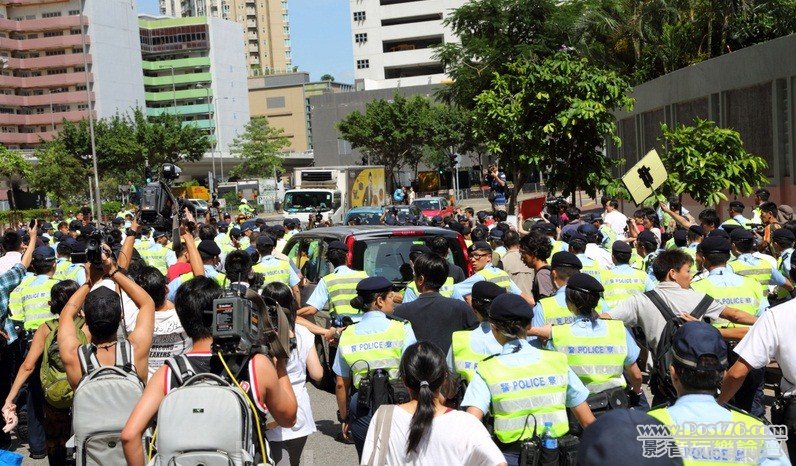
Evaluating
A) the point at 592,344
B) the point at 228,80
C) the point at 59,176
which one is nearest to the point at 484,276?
the point at 592,344

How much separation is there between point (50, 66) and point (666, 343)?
346ft

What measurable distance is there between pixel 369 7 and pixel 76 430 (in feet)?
351

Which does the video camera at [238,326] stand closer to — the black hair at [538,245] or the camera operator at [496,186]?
the black hair at [538,245]

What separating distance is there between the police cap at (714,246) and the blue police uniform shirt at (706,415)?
4251 mm

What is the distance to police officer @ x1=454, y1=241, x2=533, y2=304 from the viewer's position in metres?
8.87

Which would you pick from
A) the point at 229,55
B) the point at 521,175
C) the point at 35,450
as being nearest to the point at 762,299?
the point at 35,450

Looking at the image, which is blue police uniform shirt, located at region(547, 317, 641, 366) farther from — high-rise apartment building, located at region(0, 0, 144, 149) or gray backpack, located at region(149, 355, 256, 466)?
high-rise apartment building, located at region(0, 0, 144, 149)

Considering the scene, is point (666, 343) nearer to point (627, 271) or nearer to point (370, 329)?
point (370, 329)

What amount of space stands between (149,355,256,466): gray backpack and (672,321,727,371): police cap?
1.79 meters

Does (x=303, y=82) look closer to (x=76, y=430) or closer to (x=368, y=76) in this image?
(x=368, y=76)

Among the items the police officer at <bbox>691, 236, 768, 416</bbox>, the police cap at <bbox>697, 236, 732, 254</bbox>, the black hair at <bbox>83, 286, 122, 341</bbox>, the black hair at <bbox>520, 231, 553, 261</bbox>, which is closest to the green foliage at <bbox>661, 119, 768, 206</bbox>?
the black hair at <bbox>520, 231, 553, 261</bbox>

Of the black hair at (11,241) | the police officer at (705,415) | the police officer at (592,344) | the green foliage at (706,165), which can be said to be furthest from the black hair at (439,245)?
the green foliage at (706,165)

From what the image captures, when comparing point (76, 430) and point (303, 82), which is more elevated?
point (303, 82)

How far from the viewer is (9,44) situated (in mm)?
101000
